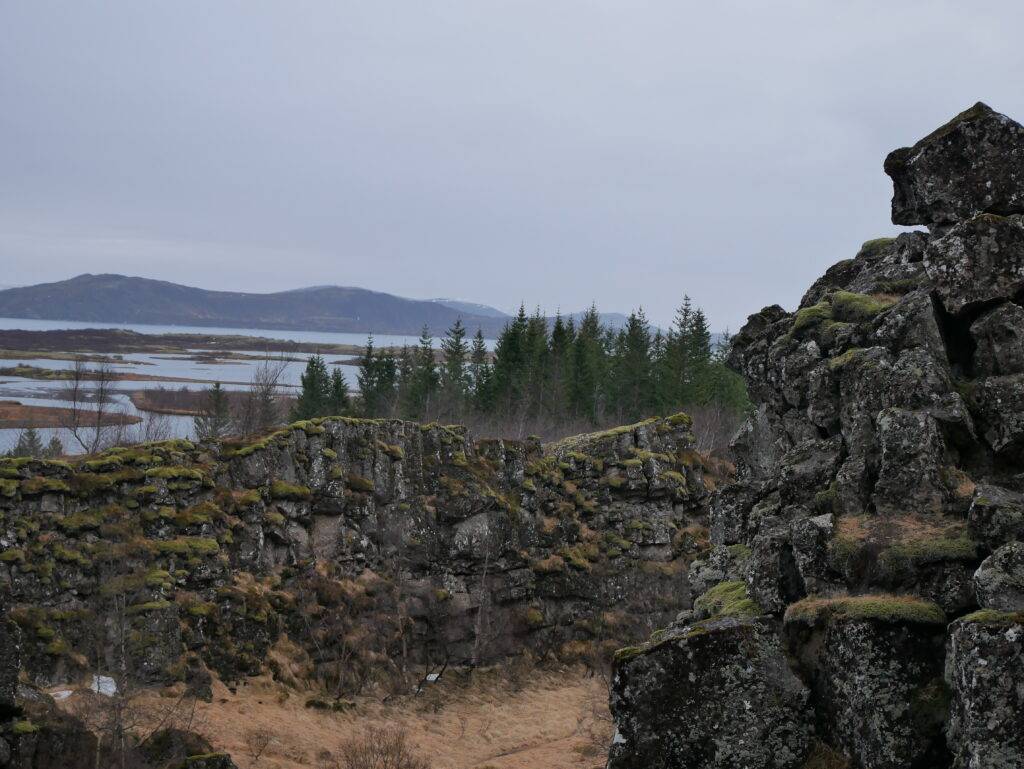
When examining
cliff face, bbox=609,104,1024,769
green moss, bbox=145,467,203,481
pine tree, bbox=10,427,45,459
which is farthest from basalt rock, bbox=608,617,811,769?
pine tree, bbox=10,427,45,459

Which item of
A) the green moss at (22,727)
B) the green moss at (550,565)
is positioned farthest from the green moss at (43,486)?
the green moss at (550,565)

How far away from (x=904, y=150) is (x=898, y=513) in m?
9.31

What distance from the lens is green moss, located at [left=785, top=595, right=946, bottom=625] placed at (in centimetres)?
1405

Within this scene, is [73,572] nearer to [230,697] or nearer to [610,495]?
[230,697]

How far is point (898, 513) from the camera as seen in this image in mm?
16109

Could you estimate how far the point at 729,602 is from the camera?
58.5ft

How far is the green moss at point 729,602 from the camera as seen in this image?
16.8 m

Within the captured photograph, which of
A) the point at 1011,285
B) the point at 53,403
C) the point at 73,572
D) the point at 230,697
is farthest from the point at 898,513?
the point at 53,403

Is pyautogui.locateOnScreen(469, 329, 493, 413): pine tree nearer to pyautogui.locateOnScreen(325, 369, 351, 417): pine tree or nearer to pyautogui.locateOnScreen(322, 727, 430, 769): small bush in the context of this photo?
pyautogui.locateOnScreen(325, 369, 351, 417): pine tree

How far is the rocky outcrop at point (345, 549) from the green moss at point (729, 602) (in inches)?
914

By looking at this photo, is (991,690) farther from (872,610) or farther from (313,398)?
(313,398)

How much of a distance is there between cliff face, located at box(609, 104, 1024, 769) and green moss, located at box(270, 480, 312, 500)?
25.9 meters

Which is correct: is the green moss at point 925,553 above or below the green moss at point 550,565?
above

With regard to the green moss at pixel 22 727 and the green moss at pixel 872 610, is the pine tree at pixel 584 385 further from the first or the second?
the green moss at pixel 872 610
